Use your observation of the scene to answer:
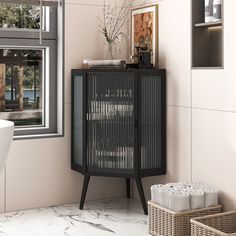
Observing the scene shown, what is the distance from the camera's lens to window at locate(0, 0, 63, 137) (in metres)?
3.80

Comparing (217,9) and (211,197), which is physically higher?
(217,9)

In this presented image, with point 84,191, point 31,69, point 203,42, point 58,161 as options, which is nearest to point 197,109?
point 203,42

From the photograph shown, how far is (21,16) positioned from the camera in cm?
385

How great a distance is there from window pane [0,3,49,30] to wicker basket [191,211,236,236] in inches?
75.0

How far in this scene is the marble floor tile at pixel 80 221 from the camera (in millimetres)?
3252

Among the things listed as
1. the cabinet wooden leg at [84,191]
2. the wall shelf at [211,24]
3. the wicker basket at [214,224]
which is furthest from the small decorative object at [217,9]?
the cabinet wooden leg at [84,191]

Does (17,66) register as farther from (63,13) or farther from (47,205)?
(47,205)

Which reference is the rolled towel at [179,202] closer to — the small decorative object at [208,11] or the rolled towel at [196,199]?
the rolled towel at [196,199]

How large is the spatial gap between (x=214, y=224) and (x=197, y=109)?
79 centimetres

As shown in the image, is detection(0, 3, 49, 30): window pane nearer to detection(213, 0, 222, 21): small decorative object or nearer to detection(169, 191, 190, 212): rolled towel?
detection(213, 0, 222, 21): small decorative object

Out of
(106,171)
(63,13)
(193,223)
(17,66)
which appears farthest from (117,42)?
(193,223)

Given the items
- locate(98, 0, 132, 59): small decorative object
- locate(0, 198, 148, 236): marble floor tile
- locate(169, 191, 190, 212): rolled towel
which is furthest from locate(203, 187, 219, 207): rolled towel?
locate(98, 0, 132, 59): small decorative object

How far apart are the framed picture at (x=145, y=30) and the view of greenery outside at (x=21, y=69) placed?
2.41ft

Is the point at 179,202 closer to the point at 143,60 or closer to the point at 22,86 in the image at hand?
the point at 143,60
